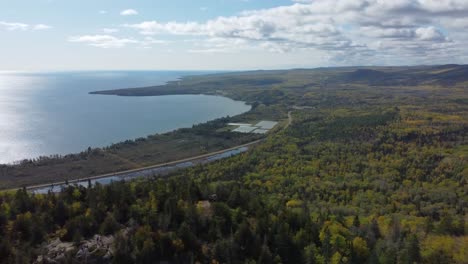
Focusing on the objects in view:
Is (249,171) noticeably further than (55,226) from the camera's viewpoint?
Yes

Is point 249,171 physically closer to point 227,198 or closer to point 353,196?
point 353,196

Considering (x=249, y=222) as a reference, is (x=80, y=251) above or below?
above

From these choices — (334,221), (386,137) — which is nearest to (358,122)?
(386,137)

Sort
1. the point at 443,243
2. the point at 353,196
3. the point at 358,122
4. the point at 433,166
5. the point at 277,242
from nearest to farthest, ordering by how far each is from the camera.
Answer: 1. the point at 277,242
2. the point at 443,243
3. the point at 353,196
4. the point at 433,166
5. the point at 358,122

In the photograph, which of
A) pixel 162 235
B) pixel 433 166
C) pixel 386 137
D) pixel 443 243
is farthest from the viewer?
pixel 386 137

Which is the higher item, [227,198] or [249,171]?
[227,198]

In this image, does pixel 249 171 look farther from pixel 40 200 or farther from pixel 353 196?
pixel 40 200

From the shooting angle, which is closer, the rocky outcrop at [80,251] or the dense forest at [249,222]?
the rocky outcrop at [80,251]

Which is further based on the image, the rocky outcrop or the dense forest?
the dense forest

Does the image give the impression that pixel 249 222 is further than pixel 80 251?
Yes

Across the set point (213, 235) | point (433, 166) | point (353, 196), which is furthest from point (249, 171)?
point (213, 235)
